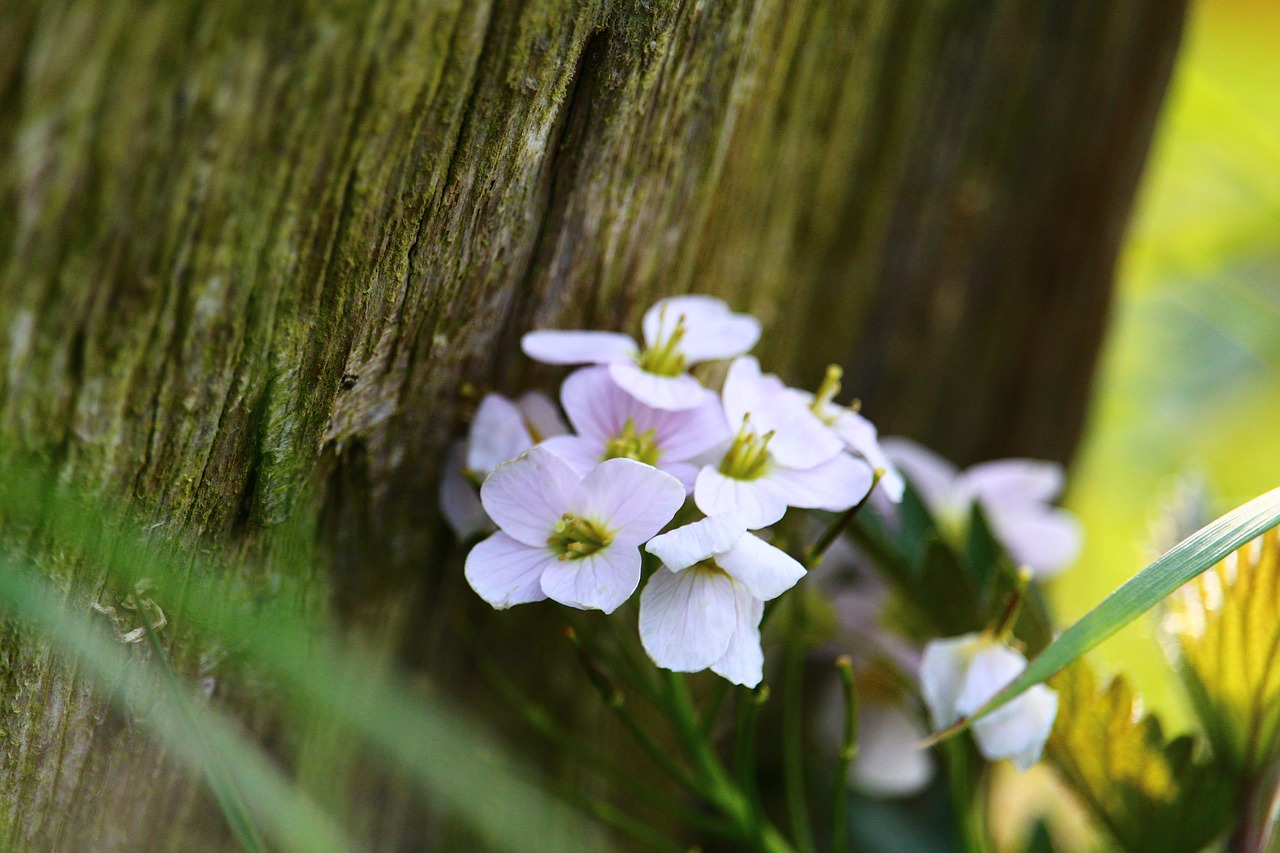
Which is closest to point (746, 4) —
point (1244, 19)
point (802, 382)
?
point (802, 382)

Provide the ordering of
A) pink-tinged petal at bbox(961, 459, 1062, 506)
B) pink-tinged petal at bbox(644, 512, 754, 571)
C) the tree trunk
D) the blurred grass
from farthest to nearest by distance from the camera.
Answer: the blurred grass, pink-tinged petal at bbox(961, 459, 1062, 506), pink-tinged petal at bbox(644, 512, 754, 571), the tree trunk

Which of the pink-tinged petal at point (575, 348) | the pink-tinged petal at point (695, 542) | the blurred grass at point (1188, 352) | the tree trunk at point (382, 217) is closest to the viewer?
the tree trunk at point (382, 217)

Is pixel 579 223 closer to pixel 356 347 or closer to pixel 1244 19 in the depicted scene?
pixel 356 347

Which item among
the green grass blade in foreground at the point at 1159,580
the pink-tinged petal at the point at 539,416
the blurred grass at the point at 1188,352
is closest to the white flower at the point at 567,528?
the pink-tinged petal at the point at 539,416

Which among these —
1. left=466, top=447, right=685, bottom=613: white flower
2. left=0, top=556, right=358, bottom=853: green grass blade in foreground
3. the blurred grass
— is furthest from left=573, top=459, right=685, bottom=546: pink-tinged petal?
the blurred grass

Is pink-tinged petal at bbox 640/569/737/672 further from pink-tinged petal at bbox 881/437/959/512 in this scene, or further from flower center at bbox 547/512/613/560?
pink-tinged petal at bbox 881/437/959/512

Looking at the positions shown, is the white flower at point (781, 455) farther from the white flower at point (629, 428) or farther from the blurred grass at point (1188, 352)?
the blurred grass at point (1188, 352)

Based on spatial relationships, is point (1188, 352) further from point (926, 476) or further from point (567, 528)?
point (567, 528)
